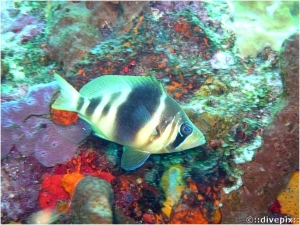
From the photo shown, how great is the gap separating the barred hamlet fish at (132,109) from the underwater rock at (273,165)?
1.02 meters

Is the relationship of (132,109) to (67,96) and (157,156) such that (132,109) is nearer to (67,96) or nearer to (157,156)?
(67,96)

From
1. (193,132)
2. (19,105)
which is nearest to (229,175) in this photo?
(193,132)

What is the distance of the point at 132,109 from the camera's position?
240 cm

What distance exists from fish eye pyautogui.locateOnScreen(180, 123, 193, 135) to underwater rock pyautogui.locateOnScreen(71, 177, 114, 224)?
3.59 feet

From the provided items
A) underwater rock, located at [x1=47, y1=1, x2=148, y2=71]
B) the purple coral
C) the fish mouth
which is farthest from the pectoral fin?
underwater rock, located at [x1=47, y1=1, x2=148, y2=71]

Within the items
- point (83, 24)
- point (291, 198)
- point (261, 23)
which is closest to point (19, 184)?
point (83, 24)

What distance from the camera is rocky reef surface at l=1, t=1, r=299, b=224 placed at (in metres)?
3.03

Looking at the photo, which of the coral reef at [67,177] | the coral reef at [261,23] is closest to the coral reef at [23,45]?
the coral reef at [67,177]

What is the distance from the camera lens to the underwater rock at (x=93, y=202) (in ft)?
9.00

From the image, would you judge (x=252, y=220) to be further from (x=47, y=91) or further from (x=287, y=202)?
(x=47, y=91)

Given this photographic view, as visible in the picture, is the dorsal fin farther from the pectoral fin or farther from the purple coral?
the purple coral

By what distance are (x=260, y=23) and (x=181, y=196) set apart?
3531 mm

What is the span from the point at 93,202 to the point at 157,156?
925 millimetres

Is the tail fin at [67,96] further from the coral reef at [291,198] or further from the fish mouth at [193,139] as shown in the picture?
the coral reef at [291,198]
